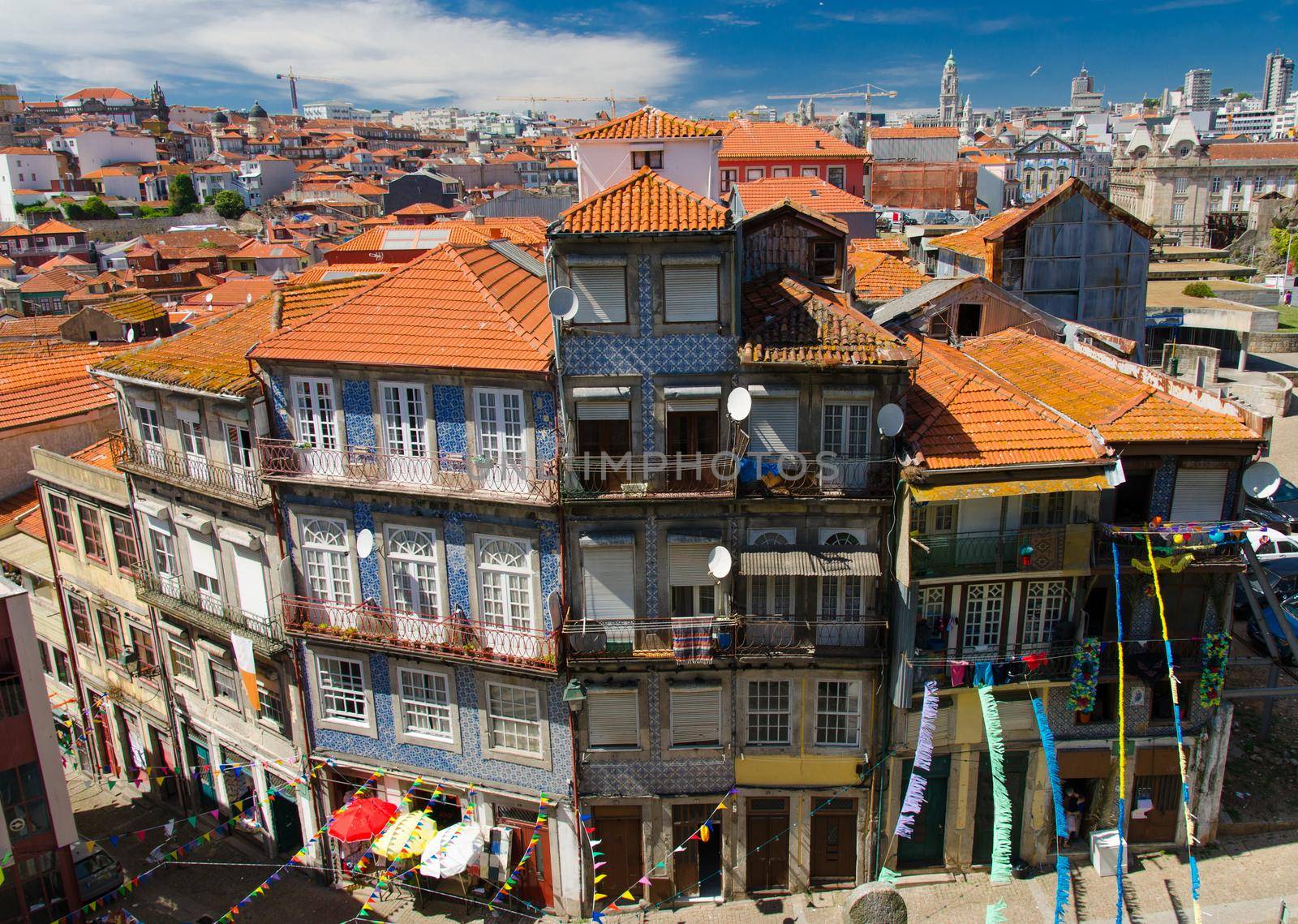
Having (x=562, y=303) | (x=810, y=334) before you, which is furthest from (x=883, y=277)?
(x=562, y=303)

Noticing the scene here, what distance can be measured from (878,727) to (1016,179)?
74.1m

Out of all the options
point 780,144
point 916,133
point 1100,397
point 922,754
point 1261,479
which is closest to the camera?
point 1261,479

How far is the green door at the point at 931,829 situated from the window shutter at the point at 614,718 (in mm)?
6672

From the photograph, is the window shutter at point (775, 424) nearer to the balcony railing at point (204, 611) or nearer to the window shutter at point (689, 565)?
the window shutter at point (689, 565)

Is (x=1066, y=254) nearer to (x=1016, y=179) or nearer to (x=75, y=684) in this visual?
(x=75, y=684)

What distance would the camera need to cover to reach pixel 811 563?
68.5 ft

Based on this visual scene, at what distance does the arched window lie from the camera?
73.3ft

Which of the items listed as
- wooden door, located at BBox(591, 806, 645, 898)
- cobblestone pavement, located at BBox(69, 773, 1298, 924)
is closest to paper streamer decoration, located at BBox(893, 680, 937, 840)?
cobblestone pavement, located at BBox(69, 773, 1298, 924)

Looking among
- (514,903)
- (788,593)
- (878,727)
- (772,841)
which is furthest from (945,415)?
(514,903)

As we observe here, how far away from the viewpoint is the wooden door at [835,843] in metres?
23.2

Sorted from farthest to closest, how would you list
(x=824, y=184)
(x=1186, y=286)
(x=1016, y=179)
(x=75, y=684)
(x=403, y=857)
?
(x=1016, y=179), (x=1186, y=286), (x=824, y=184), (x=75, y=684), (x=403, y=857)

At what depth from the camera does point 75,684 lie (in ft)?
101

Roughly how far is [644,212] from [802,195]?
941 inches

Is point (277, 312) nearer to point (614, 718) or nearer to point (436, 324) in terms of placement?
point (436, 324)
